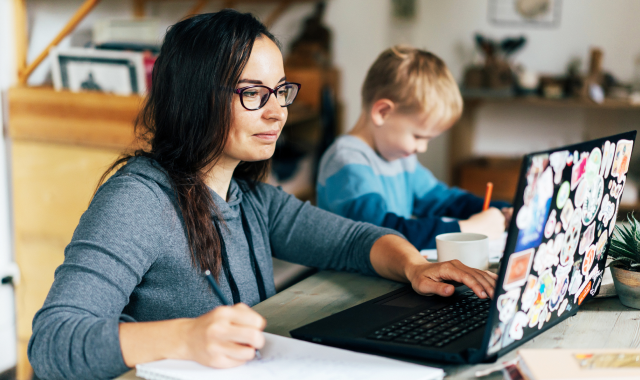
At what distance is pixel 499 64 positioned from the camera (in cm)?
314

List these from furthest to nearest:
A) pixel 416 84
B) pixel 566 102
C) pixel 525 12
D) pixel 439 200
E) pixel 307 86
→ pixel 525 12, pixel 566 102, pixel 307 86, pixel 439 200, pixel 416 84

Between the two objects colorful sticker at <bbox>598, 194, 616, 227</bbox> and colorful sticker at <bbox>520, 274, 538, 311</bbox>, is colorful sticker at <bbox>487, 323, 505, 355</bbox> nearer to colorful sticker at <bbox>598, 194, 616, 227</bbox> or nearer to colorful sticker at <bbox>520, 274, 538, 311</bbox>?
colorful sticker at <bbox>520, 274, 538, 311</bbox>

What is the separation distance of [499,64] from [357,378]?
2.81 metres

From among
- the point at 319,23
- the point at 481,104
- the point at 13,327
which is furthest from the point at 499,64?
the point at 13,327

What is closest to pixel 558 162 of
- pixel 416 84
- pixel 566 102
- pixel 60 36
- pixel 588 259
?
pixel 588 259

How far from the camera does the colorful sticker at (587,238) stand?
2.41 feet

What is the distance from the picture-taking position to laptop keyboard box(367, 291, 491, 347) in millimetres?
698

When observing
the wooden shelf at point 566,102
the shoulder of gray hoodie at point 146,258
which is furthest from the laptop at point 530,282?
the wooden shelf at point 566,102

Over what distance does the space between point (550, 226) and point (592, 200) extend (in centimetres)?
13

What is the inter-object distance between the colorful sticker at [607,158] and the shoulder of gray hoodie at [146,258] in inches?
17.0

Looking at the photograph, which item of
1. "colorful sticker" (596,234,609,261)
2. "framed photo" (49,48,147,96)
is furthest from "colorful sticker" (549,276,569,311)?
"framed photo" (49,48,147,96)

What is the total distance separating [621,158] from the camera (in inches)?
30.7

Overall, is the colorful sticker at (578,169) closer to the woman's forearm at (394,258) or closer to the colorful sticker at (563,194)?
the colorful sticker at (563,194)

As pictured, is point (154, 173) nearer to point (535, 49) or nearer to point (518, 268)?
point (518, 268)
